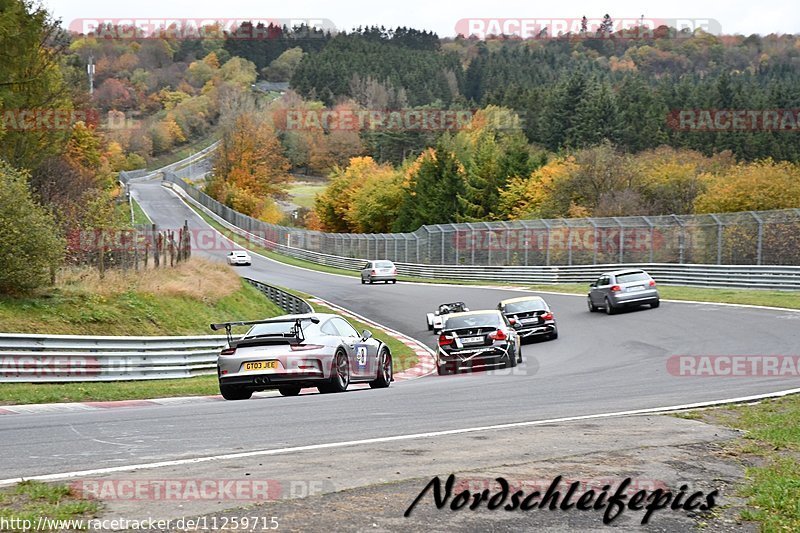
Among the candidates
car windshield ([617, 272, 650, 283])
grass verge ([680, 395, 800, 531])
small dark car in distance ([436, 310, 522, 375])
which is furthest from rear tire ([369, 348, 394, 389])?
car windshield ([617, 272, 650, 283])

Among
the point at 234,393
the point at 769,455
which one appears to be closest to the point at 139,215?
the point at 234,393

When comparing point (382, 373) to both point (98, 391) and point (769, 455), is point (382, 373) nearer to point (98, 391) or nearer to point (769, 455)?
point (98, 391)

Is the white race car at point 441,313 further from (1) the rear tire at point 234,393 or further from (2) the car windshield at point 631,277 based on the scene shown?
(1) the rear tire at point 234,393

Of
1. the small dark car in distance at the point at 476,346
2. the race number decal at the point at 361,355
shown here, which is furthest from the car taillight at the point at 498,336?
the race number decal at the point at 361,355

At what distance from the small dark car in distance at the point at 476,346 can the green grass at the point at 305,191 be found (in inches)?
4165

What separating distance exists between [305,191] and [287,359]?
13359cm

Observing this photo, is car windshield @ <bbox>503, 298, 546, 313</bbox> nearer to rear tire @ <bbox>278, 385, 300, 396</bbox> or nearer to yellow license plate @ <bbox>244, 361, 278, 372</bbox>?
rear tire @ <bbox>278, 385, 300, 396</bbox>

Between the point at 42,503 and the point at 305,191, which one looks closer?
the point at 42,503

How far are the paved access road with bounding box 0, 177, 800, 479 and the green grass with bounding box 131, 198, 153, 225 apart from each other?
68.5 metres

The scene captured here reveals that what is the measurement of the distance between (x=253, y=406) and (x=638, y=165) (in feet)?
187

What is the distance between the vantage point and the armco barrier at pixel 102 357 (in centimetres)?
1692

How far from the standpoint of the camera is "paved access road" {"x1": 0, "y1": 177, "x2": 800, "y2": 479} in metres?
8.72

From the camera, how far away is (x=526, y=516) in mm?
6027

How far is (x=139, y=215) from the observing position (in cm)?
9650
